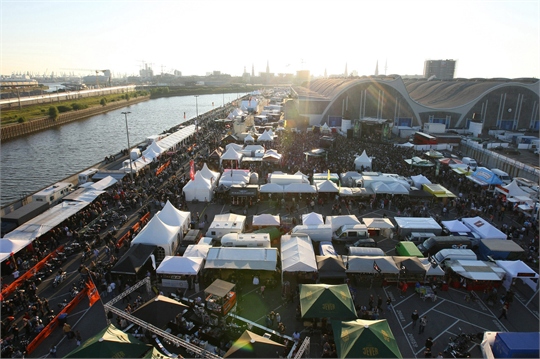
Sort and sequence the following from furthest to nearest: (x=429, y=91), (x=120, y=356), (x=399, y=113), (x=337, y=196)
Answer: (x=429, y=91) → (x=399, y=113) → (x=337, y=196) → (x=120, y=356)

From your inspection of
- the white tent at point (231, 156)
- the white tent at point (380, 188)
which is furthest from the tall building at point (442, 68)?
the white tent at point (380, 188)

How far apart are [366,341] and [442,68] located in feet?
428

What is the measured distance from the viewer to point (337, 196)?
2033cm

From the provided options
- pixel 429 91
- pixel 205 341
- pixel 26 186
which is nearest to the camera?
pixel 205 341

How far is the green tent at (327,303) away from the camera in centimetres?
1005

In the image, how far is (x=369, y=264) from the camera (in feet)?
41.4

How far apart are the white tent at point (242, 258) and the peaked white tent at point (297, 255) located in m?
0.47

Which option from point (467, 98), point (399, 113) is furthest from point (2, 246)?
point (467, 98)

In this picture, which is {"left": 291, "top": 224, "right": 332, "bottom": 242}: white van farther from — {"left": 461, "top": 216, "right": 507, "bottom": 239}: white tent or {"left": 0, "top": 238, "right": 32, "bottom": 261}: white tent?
{"left": 0, "top": 238, "right": 32, "bottom": 261}: white tent

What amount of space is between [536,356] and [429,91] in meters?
54.6

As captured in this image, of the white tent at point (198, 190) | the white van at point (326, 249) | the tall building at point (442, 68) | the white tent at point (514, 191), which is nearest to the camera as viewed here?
the white van at point (326, 249)

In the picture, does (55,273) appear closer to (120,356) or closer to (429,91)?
(120,356)

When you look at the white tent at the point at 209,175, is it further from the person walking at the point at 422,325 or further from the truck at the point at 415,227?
the person walking at the point at 422,325

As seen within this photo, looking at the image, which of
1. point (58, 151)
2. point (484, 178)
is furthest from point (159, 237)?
point (58, 151)
